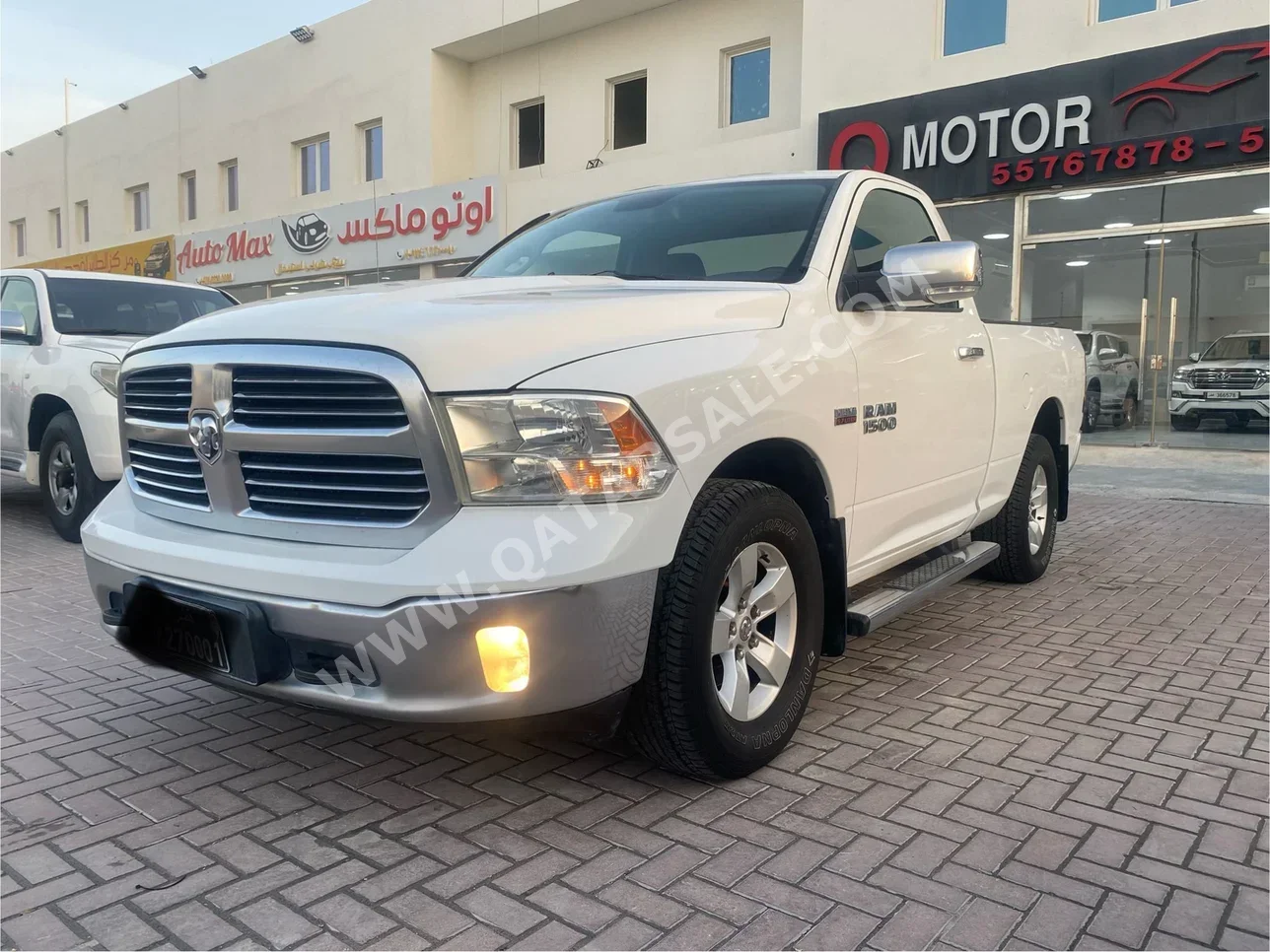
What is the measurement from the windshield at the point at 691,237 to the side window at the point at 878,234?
19 centimetres

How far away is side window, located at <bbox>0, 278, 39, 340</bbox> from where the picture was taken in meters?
7.08

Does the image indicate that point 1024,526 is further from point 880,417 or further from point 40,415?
point 40,415

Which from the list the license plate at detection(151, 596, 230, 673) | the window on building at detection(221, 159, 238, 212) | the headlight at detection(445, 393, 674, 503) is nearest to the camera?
the headlight at detection(445, 393, 674, 503)

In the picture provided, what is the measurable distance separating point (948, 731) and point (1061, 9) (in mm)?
10161

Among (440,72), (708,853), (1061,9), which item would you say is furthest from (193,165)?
(708,853)

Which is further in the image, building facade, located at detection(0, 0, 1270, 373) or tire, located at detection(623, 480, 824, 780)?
building facade, located at detection(0, 0, 1270, 373)

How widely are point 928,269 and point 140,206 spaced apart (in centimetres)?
2698

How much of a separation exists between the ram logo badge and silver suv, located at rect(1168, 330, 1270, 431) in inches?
379

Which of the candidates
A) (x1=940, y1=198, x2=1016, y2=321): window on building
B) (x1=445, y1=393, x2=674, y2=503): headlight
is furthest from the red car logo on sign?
(x1=445, y1=393, x2=674, y2=503): headlight

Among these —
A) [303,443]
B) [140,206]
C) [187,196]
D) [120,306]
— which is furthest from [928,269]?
[140,206]

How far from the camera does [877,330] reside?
3559 mm

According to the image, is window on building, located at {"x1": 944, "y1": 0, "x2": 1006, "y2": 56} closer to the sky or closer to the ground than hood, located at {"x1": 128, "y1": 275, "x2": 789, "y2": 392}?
closer to the sky

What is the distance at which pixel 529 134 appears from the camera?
17359 mm

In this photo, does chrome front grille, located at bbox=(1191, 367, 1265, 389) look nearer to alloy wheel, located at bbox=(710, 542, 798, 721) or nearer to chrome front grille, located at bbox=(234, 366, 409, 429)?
alloy wheel, located at bbox=(710, 542, 798, 721)
